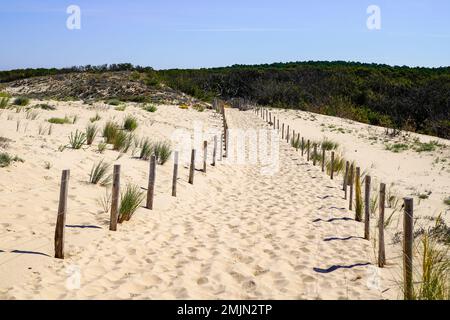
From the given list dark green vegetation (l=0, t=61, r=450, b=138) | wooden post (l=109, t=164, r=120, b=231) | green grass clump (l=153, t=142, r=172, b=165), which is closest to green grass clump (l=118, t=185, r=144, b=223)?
wooden post (l=109, t=164, r=120, b=231)

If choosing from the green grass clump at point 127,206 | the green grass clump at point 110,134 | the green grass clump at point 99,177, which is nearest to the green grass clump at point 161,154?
the green grass clump at point 110,134

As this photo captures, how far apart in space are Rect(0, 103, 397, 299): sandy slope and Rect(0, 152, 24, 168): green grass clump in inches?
6.4

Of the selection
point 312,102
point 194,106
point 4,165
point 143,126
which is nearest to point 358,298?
point 4,165

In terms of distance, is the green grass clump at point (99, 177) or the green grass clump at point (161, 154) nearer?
the green grass clump at point (99, 177)

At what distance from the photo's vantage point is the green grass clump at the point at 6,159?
328 inches

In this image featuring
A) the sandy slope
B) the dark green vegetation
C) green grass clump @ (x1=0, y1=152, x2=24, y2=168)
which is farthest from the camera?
the dark green vegetation

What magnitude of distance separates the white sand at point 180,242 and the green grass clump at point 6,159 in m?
0.12

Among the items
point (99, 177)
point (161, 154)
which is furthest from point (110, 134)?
point (99, 177)

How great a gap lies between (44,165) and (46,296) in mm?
5270

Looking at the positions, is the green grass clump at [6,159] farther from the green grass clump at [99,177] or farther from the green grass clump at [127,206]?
the green grass clump at [127,206]

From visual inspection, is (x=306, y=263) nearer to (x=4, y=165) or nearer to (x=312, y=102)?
(x=4, y=165)

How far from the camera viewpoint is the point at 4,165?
8.32 m

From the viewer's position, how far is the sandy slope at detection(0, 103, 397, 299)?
195 inches

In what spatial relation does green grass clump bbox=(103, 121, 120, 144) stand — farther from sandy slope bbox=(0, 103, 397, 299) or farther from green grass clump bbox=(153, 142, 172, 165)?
sandy slope bbox=(0, 103, 397, 299)
